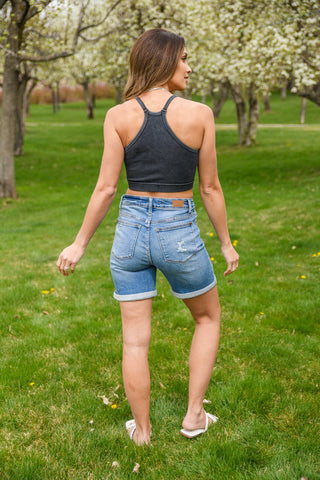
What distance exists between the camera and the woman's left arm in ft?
9.41

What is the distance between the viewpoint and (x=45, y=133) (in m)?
36.4

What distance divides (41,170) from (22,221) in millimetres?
9615

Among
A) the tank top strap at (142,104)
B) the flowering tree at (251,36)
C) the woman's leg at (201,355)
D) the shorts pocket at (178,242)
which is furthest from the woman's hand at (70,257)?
the flowering tree at (251,36)

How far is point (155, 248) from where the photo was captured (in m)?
2.91

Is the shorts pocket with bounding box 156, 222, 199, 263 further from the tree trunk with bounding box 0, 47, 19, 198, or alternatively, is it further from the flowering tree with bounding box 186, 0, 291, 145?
the tree trunk with bounding box 0, 47, 19, 198

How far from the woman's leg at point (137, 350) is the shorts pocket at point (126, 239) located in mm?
310

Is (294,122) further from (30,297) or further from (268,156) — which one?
(30,297)

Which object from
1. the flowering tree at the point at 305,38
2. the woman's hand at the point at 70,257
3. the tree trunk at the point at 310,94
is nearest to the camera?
the woman's hand at the point at 70,257

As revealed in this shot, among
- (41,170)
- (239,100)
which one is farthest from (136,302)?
(239,100)

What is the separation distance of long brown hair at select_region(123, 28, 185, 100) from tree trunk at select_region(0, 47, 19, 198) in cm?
1153

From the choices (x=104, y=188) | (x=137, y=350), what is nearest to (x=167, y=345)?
(x=137, y=350)

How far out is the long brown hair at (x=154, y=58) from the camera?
9.37ft

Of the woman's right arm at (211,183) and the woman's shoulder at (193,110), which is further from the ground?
the woman's shoulder at (193,110)

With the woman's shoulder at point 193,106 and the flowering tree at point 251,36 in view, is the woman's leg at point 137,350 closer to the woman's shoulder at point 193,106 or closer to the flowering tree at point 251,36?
the woman's shoulder at point 193,106
